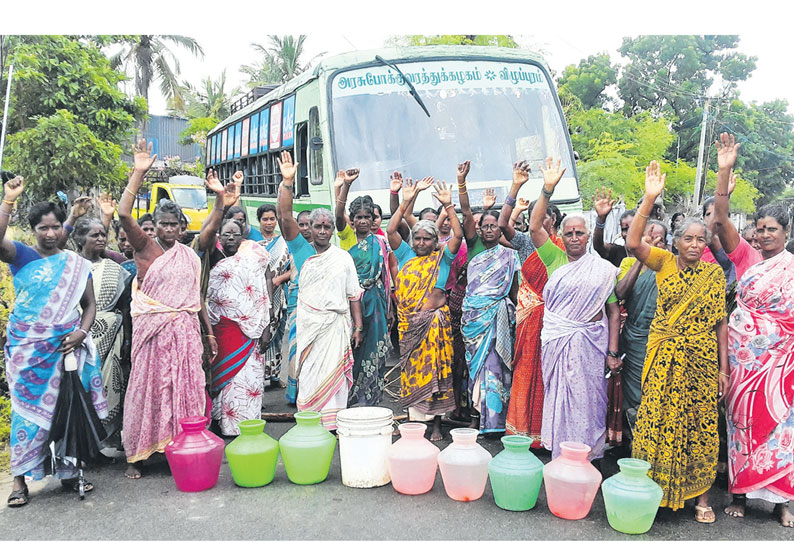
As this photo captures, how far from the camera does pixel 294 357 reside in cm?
514

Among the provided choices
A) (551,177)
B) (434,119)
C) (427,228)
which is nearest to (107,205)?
(427,228)

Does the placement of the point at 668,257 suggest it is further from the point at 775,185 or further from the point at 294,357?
the point at 775,185

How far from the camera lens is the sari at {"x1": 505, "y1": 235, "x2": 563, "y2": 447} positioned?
4.49 metres

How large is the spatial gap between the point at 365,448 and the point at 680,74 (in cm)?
2820

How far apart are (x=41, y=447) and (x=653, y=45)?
2897 cm

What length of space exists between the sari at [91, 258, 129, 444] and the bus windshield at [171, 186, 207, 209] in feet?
43.1

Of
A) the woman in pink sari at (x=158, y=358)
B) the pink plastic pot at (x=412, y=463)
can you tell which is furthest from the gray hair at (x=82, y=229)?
the pink plastic pot at (x=412, y=463)

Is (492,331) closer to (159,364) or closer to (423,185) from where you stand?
(423,185)

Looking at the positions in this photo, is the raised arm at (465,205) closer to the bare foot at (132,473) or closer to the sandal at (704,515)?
the sandal at (704,515)

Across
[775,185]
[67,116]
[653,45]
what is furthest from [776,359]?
[775,185]

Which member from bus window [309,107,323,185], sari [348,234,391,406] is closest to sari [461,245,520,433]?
sari [348,234,391,406]

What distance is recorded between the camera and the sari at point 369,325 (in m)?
5.15

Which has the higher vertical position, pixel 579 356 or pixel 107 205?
pixel 107 205

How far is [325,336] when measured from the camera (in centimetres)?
470
